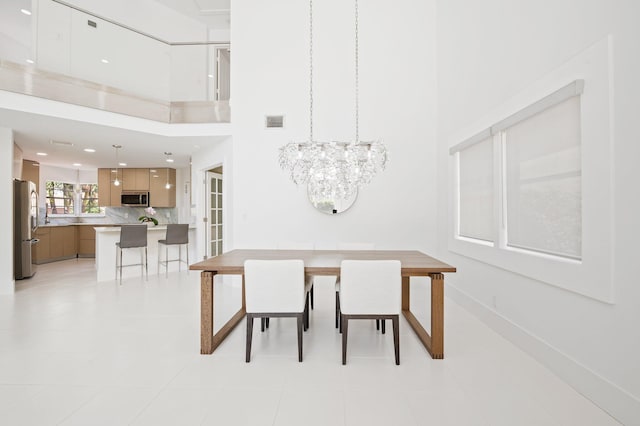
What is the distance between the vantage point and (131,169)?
7555 millimetres

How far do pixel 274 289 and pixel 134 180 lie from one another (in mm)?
7007

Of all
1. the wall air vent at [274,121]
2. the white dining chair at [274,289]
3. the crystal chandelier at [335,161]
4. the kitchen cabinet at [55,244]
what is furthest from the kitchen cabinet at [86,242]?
the white dining chair at [274,289]

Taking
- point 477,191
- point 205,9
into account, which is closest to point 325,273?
point 477,191

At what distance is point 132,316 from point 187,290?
1139 millimetres

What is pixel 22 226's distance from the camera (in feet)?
16.4

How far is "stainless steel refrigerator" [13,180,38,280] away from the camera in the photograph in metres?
4.92

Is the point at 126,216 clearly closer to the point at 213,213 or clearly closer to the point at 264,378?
the point at 213,213

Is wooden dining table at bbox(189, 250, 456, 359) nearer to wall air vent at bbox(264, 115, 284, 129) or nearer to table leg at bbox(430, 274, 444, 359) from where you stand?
table leg at bbox(430, 274, 444, 359)

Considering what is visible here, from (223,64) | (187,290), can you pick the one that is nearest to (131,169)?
(223,64)

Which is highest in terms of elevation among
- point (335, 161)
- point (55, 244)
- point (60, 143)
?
point (60, 143)

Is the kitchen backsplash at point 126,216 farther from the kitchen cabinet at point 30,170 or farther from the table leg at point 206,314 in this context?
the table leg at point 206,314

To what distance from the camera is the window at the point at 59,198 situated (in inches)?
302

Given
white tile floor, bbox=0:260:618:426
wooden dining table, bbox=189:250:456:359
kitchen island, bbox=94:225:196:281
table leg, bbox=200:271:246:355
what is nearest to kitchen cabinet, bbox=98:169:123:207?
kitchen island, bbox=94:225:196:281

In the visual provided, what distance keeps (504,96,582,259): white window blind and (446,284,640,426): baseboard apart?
2.39 ft
